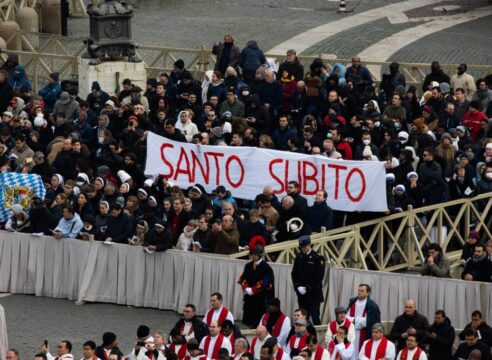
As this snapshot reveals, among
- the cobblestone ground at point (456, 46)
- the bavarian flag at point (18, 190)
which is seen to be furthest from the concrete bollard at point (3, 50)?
the bavarian flag at point (18, 190)

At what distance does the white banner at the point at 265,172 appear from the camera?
34344 millimetres

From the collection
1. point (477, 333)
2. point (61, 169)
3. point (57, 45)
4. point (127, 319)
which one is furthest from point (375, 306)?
point (57, 45)

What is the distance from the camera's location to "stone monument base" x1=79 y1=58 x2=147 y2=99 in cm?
4150

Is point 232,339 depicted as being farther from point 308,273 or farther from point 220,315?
point 308,273

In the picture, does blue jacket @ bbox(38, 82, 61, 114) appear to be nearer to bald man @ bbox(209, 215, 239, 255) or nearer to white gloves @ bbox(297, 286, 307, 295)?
bald man @ bbox(209, 215, 239, 255)

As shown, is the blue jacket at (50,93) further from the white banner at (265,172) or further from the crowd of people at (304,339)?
the crowd of people at (304,339)

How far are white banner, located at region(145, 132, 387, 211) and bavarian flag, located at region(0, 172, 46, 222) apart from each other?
6.16 ft

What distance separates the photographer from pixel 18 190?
35.4 metres

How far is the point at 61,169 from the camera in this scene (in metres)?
36.6

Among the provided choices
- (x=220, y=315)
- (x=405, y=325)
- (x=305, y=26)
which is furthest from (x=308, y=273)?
(x=305, y=26)

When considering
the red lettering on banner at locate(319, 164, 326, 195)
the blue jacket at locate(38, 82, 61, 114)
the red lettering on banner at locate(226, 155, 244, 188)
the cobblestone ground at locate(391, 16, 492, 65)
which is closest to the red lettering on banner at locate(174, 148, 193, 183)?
the red lettering on banner at locate(226, 155, 244, 188)

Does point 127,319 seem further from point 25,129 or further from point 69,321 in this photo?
point 25,129

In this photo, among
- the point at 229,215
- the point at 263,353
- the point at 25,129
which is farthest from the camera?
the point at 25,129

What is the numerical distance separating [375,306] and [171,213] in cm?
465
